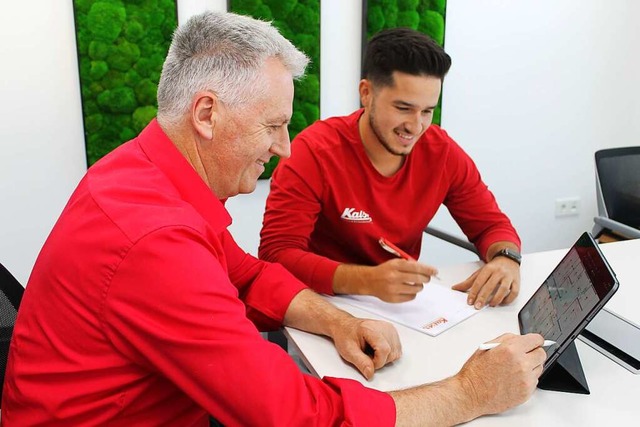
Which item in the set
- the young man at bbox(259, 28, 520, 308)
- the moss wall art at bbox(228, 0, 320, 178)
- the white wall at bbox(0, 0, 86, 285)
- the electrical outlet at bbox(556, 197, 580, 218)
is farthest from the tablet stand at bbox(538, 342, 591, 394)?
the electrical outlet at bbox(556, 197, 580, 218)

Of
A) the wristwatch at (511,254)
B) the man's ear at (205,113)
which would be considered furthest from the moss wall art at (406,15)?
the man's ear at (205,113)

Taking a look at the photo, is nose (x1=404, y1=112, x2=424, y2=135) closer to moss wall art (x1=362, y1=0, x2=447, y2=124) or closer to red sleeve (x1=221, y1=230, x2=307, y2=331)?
red sleeve (x1=221, y1=230, x2=307, y2=331)

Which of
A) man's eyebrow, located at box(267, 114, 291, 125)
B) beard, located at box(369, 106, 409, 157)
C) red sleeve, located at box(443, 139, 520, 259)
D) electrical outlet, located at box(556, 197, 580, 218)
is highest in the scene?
man's eyebrow, located at box(267, 114, 291, 125)

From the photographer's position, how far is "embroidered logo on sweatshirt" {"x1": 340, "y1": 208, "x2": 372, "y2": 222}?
1.73 m

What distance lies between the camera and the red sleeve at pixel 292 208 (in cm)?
162

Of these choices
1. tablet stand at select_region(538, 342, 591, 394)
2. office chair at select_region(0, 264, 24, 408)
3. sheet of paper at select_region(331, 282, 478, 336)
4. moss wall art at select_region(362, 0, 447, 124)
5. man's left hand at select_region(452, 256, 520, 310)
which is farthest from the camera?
moss wall art at select_region(362, 0, 447, 124)

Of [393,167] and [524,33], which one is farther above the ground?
[524,33]

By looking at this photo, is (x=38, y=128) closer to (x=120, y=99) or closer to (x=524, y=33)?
(x=120, y=99)

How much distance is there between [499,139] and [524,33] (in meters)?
0.54

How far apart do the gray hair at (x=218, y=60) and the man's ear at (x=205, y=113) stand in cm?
1

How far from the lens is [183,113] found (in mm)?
1002

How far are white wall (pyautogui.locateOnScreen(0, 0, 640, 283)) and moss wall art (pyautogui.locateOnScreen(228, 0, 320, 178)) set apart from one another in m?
0.08

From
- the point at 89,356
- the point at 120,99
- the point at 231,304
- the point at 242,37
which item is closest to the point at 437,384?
the point at 231,304

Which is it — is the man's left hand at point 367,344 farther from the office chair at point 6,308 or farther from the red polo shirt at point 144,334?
the office chair at point 6,308
